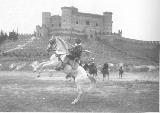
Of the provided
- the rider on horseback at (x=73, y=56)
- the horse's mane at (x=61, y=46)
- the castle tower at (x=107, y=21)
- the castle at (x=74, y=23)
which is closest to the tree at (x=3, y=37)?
the castle at (x=74, y=23)

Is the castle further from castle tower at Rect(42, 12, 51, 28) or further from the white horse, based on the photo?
the white horse

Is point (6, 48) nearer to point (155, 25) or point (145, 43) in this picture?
point (145, 43)

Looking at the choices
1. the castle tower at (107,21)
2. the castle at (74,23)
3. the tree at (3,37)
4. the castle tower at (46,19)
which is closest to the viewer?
the tree at (3,37)

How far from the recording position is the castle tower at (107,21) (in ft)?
333

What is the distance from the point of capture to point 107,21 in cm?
10169

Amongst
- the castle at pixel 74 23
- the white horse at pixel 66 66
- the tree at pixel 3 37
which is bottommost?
the white horse at pixel 66 66

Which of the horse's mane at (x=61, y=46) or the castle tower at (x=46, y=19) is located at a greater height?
the castle tower at (x=46, y=19)

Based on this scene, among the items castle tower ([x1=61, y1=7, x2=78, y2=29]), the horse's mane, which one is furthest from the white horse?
castle tower ([x1=61, y1=7, x2=78, y2=29])

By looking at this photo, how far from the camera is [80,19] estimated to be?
323ft

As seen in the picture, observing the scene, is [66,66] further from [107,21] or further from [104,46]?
[107,21]

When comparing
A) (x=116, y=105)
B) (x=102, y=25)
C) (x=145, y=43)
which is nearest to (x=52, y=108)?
(x=116, y=105)

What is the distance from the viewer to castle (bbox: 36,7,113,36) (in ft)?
303

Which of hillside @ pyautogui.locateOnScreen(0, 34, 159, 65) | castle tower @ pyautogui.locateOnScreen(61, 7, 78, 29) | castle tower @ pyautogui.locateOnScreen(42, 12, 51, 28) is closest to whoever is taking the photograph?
hillside @ pyautogui.locateOnScreen(0, 34, 159, 65)

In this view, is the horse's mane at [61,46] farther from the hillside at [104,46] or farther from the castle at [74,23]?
the castle at [74,23]
